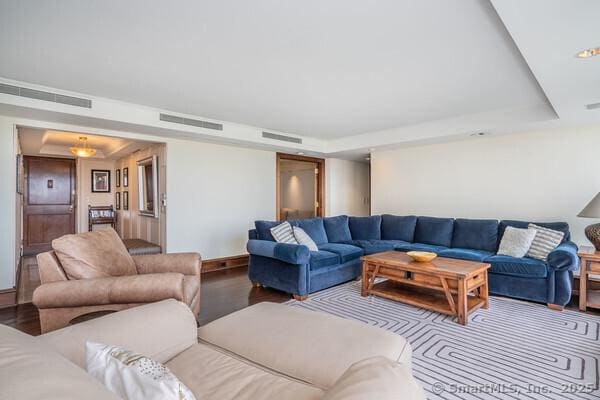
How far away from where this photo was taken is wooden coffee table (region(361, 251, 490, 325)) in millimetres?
3047

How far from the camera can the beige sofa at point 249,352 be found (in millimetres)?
797

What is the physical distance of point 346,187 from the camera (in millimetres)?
7703

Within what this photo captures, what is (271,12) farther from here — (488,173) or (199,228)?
(488,173)

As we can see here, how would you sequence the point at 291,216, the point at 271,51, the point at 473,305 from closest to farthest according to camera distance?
the point at 271,51
the point at 473,305
the point at 291,216

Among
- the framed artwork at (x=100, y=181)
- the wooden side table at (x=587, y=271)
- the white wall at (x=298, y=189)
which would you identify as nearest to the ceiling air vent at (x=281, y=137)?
the white wall at (x=298, y=189)

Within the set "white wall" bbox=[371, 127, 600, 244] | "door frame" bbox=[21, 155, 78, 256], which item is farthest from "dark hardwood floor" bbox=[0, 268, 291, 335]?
"door frame" bbox=[21, 155, 78, 256]

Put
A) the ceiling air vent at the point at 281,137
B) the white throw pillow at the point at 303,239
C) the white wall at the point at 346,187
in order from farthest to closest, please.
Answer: the white wall at the point at 346,187 → the ceiling air vent at the point at 281,137 → the white throw pillow at the point at 303,239

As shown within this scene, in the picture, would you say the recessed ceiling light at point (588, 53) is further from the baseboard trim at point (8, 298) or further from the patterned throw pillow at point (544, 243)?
the baseboard trim at point (8, 298)

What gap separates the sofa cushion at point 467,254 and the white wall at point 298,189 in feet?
12.7

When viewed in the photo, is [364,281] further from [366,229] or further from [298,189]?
[298,189]

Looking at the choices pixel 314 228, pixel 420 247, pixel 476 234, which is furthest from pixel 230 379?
pixel 476 234

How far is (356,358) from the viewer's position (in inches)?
52.4

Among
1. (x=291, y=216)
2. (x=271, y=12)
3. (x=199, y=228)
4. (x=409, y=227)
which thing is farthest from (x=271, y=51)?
(x=291, y=216)

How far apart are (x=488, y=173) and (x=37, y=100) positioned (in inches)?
237
